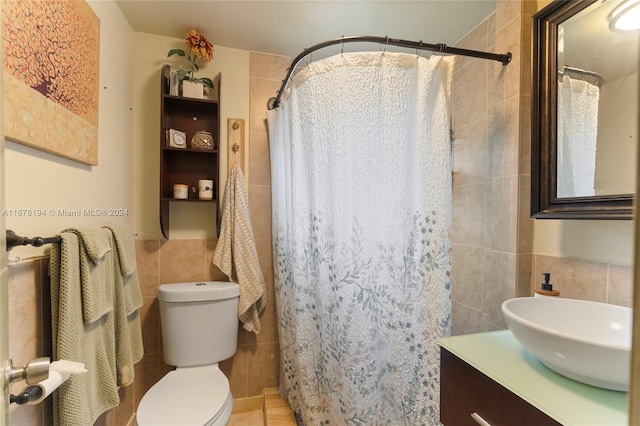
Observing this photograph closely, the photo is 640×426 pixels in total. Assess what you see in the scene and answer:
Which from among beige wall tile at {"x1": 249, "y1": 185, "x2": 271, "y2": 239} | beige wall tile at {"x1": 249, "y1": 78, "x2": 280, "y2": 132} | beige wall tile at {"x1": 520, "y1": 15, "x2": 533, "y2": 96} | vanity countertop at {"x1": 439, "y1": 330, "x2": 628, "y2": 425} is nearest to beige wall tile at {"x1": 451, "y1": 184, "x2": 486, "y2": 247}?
beige wall tile at {"x1": 520, "y1": 15, "x2": 533, "y2": 96}

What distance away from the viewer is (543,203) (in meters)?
0.99

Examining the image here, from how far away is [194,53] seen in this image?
1610mm

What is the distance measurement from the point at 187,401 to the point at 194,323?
0.40 m

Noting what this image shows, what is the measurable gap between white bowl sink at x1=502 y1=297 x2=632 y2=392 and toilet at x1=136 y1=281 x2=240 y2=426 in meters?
1.26

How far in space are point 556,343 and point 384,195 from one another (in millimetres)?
674

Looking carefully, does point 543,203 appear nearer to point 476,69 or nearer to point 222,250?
point 476,69

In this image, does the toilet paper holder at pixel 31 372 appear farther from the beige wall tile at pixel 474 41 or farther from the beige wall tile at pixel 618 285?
the beige wall tile at pixel 474 41

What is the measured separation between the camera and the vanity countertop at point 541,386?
540 millimetres

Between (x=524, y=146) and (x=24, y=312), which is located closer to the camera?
(x=24, y=312)

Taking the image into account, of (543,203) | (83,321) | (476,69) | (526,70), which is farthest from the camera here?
(476,69)

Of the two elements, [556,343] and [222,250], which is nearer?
[556,343]

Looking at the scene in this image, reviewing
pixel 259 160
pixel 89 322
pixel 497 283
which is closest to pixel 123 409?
pixel 89 322

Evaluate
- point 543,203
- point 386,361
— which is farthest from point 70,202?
point 543,203

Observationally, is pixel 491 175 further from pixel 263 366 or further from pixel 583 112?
pixel 263 366
